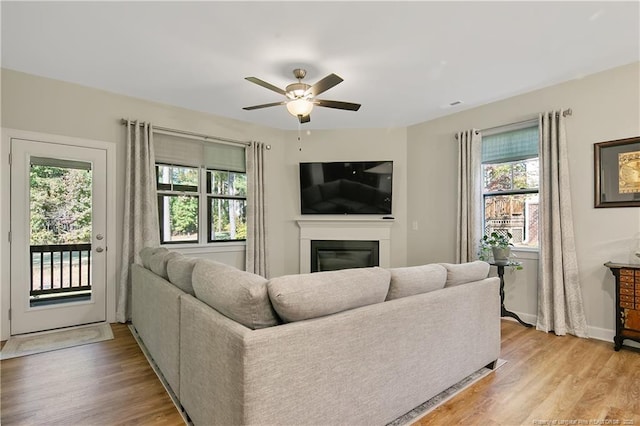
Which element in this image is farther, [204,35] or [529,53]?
[529,53]

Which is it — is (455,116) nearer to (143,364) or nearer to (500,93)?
(500,93)

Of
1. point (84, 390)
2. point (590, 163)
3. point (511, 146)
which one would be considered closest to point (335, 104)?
point (511, 146)

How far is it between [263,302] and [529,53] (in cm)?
306

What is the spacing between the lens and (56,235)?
336 centimetres

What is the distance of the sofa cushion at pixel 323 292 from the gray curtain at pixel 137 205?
2885mm

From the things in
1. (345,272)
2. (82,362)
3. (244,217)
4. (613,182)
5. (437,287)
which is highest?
(613,182)

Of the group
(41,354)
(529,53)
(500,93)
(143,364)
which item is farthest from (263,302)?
(500,93)

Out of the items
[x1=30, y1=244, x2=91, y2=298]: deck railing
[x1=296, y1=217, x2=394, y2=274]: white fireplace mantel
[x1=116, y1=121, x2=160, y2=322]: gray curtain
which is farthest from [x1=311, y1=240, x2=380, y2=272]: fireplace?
[x1=30, y1=244, x2=91, y2=298]: deck railing

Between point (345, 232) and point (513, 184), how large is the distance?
7.68ft

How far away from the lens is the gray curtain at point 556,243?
328cm

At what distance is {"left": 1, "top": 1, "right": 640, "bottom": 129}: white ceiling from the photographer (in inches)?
90.3

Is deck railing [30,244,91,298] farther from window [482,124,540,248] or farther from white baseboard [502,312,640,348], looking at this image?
white baseboard [502,312,640,348]

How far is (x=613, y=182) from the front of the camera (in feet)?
10.3

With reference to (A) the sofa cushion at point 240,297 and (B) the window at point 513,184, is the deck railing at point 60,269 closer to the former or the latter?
(A) the sofa cushion at point 240,297
